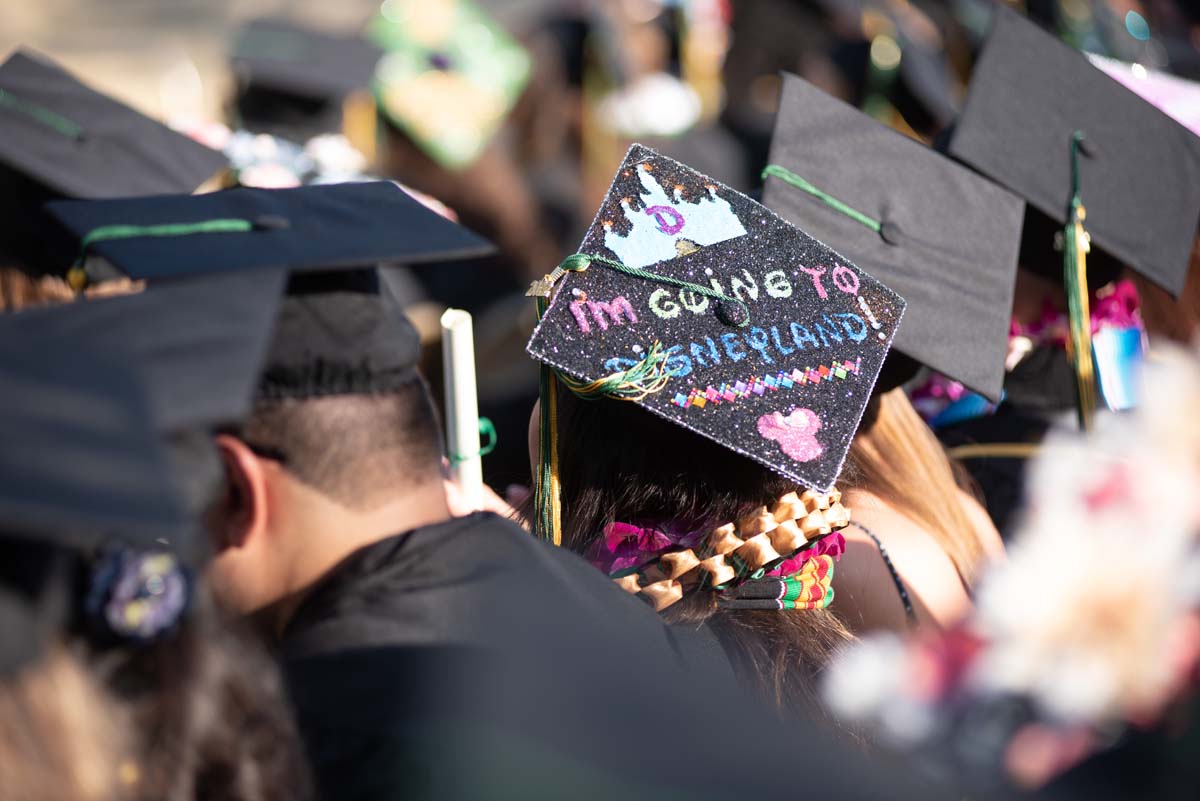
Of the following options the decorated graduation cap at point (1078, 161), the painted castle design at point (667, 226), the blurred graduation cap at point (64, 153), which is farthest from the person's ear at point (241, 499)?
the decorated graduation cap at point (1078, 161)

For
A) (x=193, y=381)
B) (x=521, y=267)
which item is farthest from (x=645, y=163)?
(x=521, y=267)

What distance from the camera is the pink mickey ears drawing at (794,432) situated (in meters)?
1.77

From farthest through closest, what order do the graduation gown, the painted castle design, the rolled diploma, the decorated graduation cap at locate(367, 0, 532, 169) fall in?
the decorated graduation cap at locate(367, 0, 532, 169), the rolled diploma, the painted castle design, the graduation gown

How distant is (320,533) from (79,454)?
41 centimetres

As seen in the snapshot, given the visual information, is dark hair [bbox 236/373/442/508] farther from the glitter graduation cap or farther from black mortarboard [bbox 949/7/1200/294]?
black mortarboard [bbox 949/7/1200/294]

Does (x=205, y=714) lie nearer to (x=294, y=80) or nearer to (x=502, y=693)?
(x=502, y=693)

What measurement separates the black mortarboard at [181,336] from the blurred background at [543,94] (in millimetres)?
1820

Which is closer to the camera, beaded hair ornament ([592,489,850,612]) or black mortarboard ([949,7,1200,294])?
beaded hair ornament ([592,489,850,612])

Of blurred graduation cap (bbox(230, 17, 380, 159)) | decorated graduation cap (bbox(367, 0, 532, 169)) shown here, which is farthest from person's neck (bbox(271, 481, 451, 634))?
decorated graduation cap (bbox(367, 0, 532, 169))

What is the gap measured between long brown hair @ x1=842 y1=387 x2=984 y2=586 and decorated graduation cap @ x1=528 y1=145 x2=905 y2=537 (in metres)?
0.31

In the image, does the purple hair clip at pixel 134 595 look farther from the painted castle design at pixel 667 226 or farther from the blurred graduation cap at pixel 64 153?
the blurred graduation cap at pixel 64 153

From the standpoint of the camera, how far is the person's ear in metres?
1.43

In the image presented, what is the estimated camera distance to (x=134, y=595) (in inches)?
44.5

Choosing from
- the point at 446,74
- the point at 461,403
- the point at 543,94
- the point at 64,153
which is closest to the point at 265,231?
the point at 461,403
